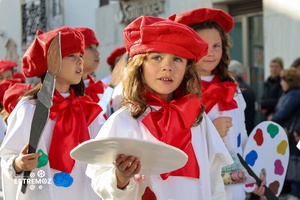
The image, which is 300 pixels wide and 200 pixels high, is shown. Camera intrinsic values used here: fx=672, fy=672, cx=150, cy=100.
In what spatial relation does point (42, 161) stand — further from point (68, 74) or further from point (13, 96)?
point (13, 96)

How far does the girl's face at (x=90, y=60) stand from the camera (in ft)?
20.1

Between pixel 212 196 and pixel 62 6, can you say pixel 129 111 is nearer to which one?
pixel 212 196

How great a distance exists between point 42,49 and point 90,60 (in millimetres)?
1612

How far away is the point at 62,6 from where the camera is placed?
16297 millimetres

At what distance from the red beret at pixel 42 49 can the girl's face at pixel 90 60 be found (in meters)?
1.36

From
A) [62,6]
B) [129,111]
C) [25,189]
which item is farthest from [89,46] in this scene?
[62,6]

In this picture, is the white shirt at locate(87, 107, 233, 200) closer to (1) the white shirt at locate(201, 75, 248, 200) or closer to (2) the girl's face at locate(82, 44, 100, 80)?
(1) the white shirt at locate(201, 75, 248, 200)

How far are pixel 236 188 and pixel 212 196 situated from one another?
0.99 m

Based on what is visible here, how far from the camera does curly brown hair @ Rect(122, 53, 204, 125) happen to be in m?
3.45

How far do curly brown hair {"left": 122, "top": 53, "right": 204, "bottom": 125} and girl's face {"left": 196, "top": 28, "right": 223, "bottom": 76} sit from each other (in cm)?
85

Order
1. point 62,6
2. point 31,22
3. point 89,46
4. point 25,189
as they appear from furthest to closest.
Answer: point 62,6 → point 31,22 → point 89,46 → point 25,189

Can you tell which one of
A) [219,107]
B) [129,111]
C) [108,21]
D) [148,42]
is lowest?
[108,21]

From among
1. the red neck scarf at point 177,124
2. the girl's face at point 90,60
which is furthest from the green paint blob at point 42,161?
the girl's face at point 90,60

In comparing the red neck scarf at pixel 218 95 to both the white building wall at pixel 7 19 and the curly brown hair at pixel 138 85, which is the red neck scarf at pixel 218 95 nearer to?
the curly brown hair at pixel 138 85
